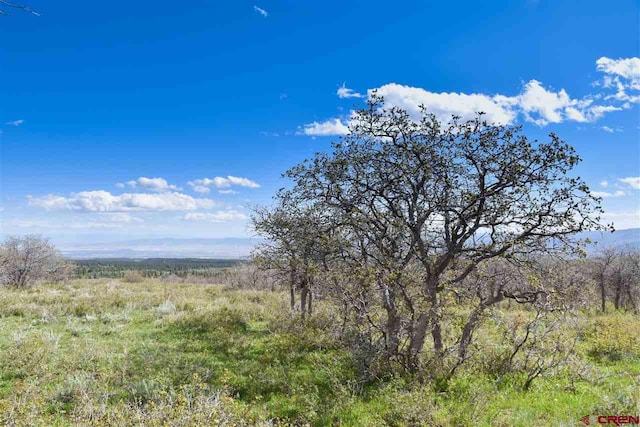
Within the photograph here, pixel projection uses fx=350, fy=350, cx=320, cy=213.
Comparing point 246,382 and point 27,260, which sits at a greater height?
point 27,260

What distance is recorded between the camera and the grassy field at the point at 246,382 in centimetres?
727

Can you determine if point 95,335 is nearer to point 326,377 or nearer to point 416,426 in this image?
point 326,377

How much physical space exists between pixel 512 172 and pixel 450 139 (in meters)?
1.74

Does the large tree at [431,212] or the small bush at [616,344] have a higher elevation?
the large tree at [431,212]

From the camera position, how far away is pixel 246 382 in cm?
1005

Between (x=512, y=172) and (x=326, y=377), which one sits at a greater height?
(x=512, y=172)

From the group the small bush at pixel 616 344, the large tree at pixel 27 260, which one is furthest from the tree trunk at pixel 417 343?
the large tree at pixel 27 260

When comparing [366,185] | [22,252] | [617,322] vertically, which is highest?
[366,185]

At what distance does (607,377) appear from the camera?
10445mm

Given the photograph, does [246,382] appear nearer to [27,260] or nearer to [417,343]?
[417,343]

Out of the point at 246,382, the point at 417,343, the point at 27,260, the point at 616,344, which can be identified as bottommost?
the point at 246,382

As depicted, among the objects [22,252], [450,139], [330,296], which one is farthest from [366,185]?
[22,252]

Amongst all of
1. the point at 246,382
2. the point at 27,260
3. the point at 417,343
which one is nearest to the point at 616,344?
the point at 417,343

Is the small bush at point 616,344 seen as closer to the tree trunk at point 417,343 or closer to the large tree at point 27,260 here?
the tree trunk at point 417,343
